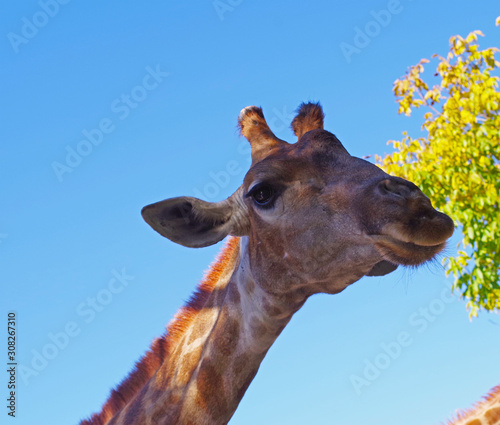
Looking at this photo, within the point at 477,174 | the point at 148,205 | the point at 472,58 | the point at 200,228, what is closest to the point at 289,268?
the point at 200,228

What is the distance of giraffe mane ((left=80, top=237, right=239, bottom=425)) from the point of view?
5105 mm

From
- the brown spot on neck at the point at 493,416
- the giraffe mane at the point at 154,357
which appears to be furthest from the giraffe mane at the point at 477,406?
the giraffe mane at the point at 154,357

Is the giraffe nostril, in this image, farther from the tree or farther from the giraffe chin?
the tree

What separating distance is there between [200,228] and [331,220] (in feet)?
3.48

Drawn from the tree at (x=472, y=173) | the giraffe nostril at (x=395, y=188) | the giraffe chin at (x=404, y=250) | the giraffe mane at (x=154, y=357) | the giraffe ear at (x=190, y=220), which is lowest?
the giraffe mane at (x=154, y=357)

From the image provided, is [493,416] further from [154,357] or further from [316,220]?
[154,357]

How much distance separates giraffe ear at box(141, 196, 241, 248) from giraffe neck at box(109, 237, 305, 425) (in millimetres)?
358

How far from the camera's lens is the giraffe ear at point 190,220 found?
180 inches

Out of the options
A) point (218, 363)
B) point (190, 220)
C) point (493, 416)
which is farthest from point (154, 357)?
point (493, 416)

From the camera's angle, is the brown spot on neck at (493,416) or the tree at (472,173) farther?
the tree at (472,173)

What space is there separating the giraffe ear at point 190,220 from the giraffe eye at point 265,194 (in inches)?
13.6

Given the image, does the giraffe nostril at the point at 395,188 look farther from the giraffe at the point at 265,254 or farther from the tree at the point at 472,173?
the tree at the point at 472,173

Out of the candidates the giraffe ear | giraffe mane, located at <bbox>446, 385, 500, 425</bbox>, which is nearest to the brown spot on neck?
giraffe mane, located at <bbox>446, 385, 500, 425</bbox>

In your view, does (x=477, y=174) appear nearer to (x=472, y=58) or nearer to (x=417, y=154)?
(x=417, y=154)
